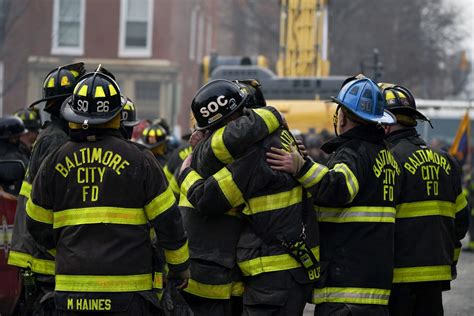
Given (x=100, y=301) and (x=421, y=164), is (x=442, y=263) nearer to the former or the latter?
(x=421, y=164)

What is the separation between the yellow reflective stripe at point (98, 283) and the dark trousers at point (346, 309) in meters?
1.19

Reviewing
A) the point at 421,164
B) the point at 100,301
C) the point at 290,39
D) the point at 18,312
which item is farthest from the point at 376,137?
the point at 290,39

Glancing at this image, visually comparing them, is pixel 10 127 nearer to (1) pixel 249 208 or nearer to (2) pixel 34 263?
(2) pixel 34 263

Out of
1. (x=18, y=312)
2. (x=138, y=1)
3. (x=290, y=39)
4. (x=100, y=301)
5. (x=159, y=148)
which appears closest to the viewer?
(x=100, y=301)

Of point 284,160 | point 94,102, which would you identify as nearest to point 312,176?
point 284,160

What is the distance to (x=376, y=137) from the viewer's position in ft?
21.9

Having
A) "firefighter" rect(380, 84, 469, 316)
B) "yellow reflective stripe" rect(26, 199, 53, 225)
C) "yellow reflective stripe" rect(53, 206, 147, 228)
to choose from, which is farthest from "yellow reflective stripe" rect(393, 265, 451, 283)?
"yellow reflective stripe" rect(26, 199, 53, 225)

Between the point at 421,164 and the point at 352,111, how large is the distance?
0.89m

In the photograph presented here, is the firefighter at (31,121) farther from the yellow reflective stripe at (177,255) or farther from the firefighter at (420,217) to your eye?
the yellow reflective stripe at (177,255)

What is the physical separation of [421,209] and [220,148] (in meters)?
1.60

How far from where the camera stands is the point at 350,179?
6375mm

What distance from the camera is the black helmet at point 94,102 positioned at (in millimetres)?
5906

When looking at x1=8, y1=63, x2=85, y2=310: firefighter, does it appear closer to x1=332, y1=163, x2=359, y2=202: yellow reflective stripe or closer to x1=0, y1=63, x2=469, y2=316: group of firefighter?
x1=0, y1=63, x2=469, y2=316: group of firefighter

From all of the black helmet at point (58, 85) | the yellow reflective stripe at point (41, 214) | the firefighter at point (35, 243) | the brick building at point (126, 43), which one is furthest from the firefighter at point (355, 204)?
the brick building at point (126, 43)
